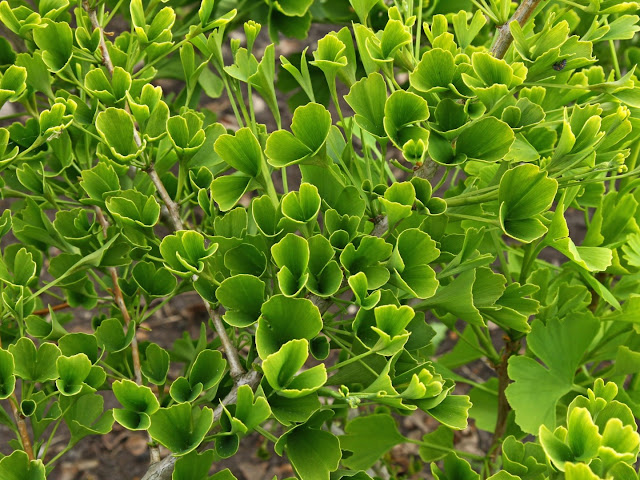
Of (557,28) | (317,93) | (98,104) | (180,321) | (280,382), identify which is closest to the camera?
(280,382)

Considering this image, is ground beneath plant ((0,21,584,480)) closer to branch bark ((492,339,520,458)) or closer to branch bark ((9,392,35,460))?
branch bark ((492,339,520,458))

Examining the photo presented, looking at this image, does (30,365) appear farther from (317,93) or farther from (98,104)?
(317,93)

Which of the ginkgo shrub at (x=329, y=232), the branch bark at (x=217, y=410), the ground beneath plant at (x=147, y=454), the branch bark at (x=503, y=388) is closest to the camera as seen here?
the ginkgo shrub at (x=329, y=232)

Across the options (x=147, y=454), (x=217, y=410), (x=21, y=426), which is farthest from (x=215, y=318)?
(x=147, y=454)

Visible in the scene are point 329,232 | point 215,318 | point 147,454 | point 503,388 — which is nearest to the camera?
point 329,232

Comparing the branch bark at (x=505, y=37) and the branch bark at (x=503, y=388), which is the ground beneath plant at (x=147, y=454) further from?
the branch bark at (x=505, y=37)

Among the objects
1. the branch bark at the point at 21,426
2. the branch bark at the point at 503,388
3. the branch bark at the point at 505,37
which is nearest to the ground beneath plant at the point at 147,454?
the branch bark at the point at 503,388

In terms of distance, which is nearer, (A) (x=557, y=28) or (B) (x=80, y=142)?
(A) (x=557, y=28)

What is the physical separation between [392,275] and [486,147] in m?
0.16

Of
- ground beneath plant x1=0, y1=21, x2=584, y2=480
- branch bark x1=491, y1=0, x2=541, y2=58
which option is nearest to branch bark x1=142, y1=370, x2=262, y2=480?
branch bark x1=491, y1=0, x2=541, y2=58

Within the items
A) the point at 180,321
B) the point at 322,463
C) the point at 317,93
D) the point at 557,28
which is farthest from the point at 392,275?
the point at 180,321

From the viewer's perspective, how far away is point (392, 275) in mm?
716

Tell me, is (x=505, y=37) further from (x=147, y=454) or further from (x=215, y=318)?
(x=147, y=454)

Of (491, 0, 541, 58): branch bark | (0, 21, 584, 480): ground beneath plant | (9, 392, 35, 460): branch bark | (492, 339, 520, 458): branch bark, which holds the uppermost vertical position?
(491, 0, 541, 58): branch bark
